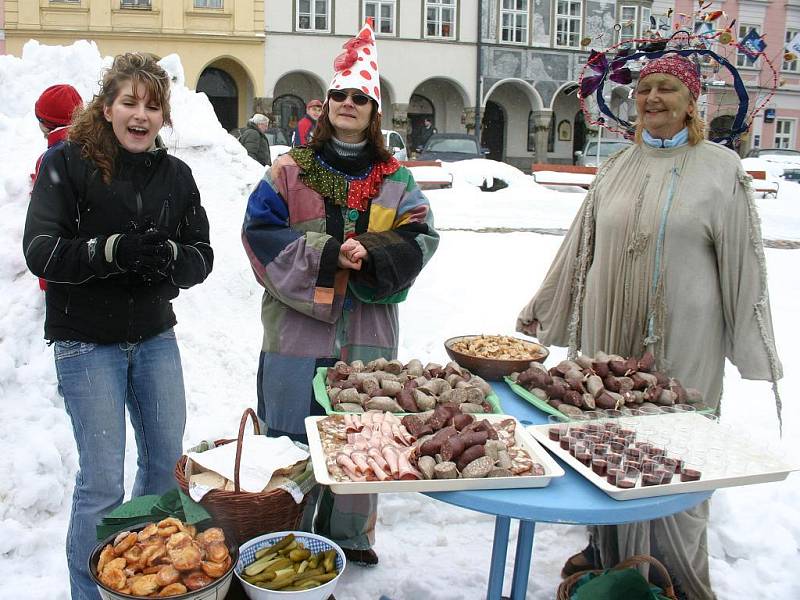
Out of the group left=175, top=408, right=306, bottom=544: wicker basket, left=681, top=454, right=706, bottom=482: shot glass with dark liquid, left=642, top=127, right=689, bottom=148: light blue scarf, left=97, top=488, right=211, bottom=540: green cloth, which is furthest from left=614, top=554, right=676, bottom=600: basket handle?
left=642, top=127, right=689, bottom=148: light blue scarf

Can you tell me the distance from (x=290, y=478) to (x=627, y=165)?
1885mm

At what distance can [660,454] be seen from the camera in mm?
2006

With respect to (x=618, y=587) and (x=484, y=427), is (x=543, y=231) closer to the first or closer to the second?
(x=618, y=587)

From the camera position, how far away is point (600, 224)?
3.10 meters

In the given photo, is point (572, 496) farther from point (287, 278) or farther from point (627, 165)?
point (627, 165)

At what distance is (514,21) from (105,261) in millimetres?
26331

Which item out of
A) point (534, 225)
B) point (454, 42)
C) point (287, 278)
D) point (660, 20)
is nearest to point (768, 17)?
point (454, 42)

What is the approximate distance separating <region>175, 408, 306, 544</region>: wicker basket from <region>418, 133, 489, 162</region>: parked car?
15.7 metres

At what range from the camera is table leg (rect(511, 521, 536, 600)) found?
241cm

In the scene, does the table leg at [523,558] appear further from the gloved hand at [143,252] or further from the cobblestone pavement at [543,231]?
the cobblestone pavement at [543,231]

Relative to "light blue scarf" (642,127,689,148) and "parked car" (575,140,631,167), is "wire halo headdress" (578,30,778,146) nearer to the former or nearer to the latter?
"light blue scarf" (642,127,689,148)

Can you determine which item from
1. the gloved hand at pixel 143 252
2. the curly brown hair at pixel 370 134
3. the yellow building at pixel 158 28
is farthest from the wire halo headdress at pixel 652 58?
the yellow building at pixel 158 28

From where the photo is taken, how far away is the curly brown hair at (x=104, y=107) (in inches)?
96.3

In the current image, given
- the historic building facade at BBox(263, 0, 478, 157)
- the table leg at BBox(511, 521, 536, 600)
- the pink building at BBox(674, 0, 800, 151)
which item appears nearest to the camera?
the table leg at BBox(511, 521, 536, 600)
